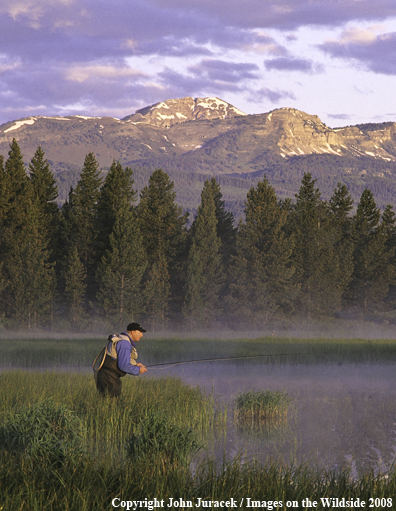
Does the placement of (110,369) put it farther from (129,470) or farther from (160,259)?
(160,259)

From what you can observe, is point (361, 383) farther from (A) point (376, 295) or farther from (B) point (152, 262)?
(A) point (376, 295)

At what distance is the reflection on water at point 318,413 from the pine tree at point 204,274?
3539 centimetres

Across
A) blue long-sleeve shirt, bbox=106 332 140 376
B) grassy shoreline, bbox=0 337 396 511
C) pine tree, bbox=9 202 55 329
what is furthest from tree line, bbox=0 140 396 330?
blue long-sleeve shirt, bbox=106 332 140 376

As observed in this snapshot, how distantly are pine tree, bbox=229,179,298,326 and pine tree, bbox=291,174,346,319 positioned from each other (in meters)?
4.05

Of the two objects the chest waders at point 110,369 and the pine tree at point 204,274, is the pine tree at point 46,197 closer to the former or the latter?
the pine tree at point 204,274

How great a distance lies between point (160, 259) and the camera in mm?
64000

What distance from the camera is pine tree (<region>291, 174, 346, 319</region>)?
69.1 metres

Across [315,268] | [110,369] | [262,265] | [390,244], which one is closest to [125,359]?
[110,369]

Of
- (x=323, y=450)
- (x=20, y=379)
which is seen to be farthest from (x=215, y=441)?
(x=20, y=379)

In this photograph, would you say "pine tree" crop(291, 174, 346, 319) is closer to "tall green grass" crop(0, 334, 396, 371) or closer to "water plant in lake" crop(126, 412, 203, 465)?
"tall green grass" crop(0, 334, 396, 371)

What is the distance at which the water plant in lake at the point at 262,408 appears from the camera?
48.5 ft

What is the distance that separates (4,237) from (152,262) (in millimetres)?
16204

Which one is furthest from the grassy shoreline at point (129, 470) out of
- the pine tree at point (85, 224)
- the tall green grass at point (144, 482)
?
the pine tree at point (85, 224)

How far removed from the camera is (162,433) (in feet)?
32.0
